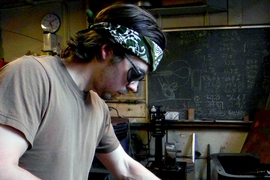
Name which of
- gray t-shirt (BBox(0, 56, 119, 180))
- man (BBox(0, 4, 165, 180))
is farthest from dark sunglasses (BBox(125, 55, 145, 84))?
gray t-shirt (BBox(0, 56, 119, 180))

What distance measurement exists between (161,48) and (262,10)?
2.66 metres

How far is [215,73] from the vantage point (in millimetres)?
3338

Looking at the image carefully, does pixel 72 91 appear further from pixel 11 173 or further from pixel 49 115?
pixel 11 173

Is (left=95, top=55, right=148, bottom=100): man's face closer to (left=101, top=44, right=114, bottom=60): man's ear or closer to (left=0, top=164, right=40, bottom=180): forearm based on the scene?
→ (left=101, top=44, right=114, bottom=60): man's ear

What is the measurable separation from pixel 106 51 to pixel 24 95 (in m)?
0.33

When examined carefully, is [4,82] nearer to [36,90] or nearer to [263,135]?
[36,90]

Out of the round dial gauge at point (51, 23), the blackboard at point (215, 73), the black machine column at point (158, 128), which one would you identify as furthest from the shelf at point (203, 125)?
the round dial gauge at point (51, 23)

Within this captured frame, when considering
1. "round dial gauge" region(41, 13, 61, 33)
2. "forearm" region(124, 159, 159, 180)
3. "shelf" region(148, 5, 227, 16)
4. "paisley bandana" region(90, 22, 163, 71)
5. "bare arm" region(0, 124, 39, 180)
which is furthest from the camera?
"round dial gauge" region(41, 13, 61, 33)

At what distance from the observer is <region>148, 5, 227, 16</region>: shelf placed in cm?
317

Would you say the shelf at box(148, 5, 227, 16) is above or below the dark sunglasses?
above

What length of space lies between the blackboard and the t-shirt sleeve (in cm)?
259

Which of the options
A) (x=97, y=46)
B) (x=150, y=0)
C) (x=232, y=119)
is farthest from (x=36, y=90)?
(x=232, y=119)

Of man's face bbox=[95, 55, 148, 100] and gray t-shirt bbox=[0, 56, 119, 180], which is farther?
man's face bbox=[95, 55, 148, 100]

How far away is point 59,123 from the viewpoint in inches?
33.7
